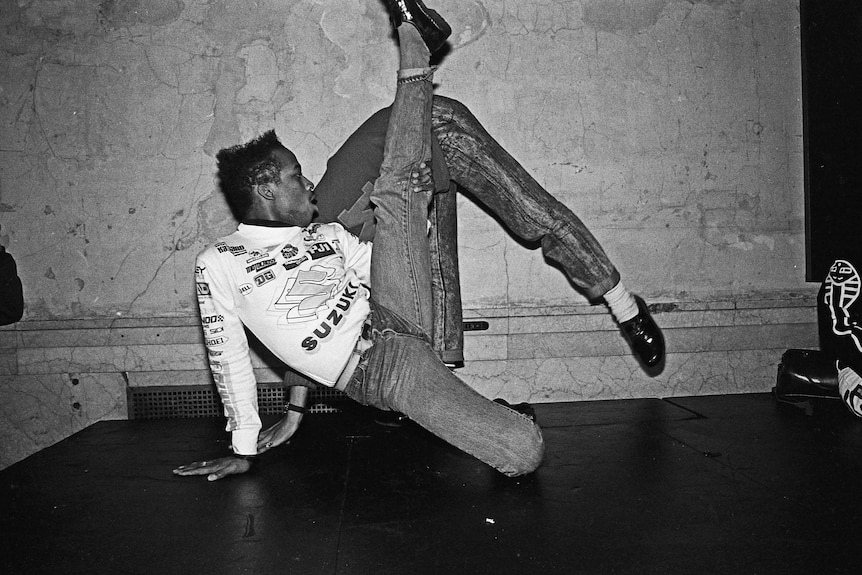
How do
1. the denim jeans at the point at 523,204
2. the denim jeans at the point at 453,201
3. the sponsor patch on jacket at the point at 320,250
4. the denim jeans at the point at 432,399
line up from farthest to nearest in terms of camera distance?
the denim jeans at the point at 523,204 < the denim jeans at the point at 453,201 < the sponsor patch on jacket at the point at 320,250 < the denim jeans at the point at 432,399

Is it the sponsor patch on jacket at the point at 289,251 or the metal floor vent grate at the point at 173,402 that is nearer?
the sponsor patch on jacket at the point at 289,251

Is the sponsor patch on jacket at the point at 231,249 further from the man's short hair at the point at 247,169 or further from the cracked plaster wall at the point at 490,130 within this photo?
the cracked plaster wall at the point at 490,130

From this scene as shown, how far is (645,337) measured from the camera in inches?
106

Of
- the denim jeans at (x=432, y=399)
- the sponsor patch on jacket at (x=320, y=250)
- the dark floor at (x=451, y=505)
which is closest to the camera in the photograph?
the dark floor at (x=451, y=505)

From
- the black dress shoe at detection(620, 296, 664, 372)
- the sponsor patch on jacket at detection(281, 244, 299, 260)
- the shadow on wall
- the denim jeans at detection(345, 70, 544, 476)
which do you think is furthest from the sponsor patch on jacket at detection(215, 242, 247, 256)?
the black dress shoe at detection(620, 296, 664, 372)

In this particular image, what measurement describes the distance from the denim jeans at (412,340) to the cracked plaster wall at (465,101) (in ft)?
4.33

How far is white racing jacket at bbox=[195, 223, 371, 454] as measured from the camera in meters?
2.06

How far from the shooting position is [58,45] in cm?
325

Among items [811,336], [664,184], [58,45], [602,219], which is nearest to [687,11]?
[664,184]

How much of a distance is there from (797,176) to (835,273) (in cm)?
84

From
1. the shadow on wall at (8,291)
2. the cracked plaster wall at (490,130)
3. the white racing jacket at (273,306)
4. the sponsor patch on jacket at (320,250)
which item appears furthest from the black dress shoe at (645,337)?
the shadow on wall at (8,291)

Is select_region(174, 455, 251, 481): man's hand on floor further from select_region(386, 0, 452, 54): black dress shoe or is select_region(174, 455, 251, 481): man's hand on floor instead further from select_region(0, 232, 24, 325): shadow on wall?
select_region(386, 0, 452, 54): black dress shoe

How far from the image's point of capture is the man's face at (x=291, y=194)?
85.7 inches

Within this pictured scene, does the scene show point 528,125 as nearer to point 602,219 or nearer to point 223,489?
point 602,219
